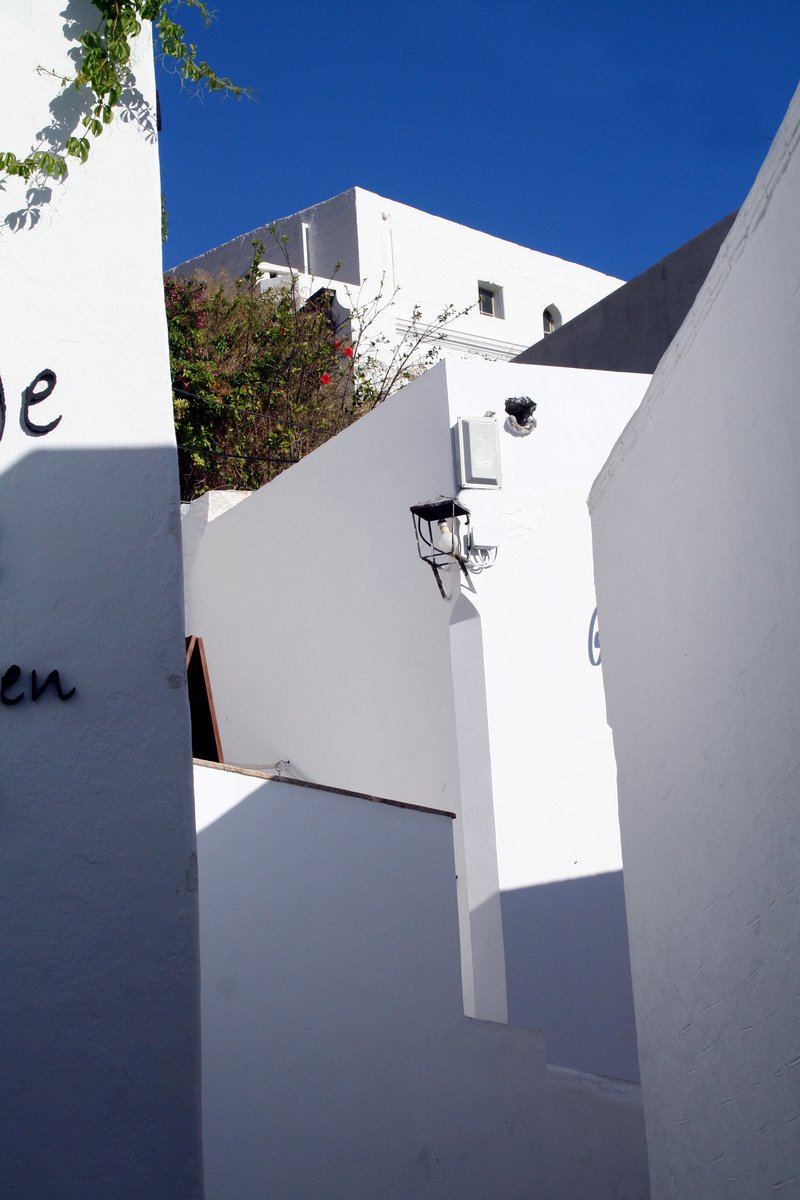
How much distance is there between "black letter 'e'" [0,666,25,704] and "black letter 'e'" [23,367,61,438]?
0.73 metres

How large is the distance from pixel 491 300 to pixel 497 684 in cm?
1376

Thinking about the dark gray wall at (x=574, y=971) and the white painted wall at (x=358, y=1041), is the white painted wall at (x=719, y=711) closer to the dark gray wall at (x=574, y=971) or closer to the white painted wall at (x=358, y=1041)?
the white painted wall at (x=358, y=1041)

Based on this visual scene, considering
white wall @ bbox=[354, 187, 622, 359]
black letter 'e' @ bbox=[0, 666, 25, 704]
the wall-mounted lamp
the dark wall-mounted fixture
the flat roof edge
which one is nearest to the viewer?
black letter 'e' @ bbox=[0, 666, 25, 704]

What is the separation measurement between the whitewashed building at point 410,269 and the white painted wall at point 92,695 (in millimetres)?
13288

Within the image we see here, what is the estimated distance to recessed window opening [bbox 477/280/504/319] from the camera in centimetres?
2034

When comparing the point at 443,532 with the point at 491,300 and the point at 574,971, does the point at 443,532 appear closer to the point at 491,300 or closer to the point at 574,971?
the point at 574,971

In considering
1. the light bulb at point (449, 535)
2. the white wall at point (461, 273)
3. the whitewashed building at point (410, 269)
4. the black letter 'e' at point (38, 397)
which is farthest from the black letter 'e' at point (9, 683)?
the white wall at point (461, 273)

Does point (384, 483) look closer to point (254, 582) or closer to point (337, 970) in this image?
point (254, 582)

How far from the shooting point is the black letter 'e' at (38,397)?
3.93m

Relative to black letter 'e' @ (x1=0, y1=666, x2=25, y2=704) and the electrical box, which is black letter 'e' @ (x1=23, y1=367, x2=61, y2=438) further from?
the electrical box

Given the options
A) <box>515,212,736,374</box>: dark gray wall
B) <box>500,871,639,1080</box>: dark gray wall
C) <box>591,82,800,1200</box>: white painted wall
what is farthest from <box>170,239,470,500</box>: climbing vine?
<box>591,82,800,1200</box>: white painted wall

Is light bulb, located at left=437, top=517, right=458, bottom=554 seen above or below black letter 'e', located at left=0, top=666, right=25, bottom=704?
above

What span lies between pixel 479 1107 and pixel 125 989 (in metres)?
3.48

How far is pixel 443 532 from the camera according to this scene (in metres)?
7.95
